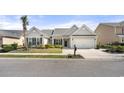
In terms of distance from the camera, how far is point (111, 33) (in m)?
43.2

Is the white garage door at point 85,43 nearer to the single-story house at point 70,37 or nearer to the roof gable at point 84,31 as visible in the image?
the single-story house at point 70,37

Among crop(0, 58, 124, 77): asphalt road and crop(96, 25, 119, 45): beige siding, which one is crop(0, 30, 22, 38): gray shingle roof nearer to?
crop(96, 25, 119, 45): beige siding

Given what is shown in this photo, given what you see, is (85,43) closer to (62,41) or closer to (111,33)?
(62,41)

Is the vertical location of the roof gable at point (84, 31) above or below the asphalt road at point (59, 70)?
above

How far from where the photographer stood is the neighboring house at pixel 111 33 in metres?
41.9

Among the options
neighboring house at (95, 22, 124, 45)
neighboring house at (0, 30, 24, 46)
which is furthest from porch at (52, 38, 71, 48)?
neighboring house at (0, 30, 24, 46)

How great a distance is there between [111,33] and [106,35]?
150 cm

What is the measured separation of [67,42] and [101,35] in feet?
28.6

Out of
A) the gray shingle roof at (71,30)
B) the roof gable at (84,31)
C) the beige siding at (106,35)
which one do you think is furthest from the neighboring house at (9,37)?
the beige siding at (106,35)

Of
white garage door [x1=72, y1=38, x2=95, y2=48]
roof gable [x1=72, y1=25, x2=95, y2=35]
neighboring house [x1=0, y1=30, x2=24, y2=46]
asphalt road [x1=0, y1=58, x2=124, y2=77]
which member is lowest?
asphalt road [x1=0, y1=58, x2=124, y2=77]

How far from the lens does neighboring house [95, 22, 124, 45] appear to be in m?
41.9

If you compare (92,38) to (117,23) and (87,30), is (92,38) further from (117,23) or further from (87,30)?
(117,23)

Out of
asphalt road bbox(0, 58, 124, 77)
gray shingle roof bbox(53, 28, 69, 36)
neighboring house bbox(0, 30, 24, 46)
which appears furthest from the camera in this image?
gray shingle roof bbox(53, 28, 69, 36)
